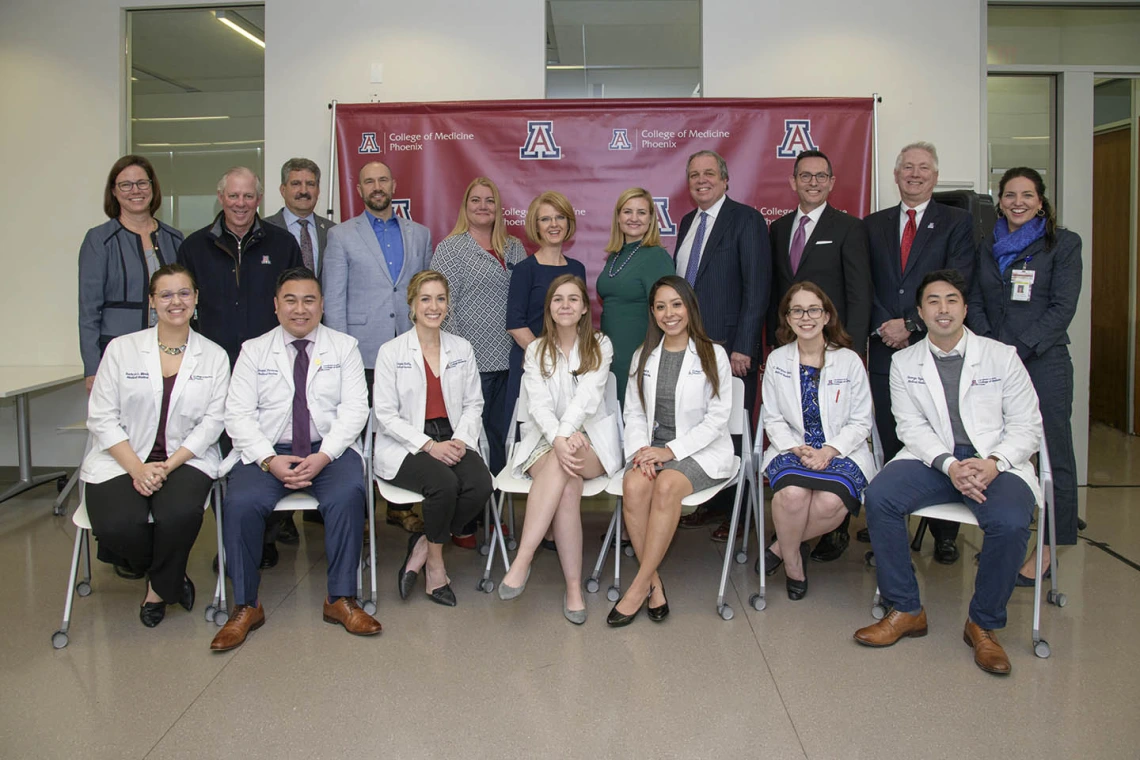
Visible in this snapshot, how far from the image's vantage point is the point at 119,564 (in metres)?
3.29

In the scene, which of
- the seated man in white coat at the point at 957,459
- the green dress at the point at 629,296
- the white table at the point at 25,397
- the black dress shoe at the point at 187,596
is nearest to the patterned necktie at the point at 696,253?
the green dress at the point at 629,296

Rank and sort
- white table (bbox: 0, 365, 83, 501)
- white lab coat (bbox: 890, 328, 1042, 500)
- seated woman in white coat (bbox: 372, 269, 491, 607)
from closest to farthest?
white lab coat (bbox: 890, 328, 1042, 500), seated woman in white coat (bbox: 372, 269, 491, 607), white table (bbox: 0, 365, 83, 501)

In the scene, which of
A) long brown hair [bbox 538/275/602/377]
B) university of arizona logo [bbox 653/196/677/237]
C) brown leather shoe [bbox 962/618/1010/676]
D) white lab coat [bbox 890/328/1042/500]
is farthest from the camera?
university of arizona logo [bbox 653/196/677/237]

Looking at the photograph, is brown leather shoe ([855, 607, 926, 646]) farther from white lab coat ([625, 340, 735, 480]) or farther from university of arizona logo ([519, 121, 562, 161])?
university of arizona logo ([519, 121, 562, 161])

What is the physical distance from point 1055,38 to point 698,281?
3.45m

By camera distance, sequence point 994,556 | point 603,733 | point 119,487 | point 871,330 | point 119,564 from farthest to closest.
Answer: point 871,330 < point 119,564 < point 119,487 < point 994,556 < point 603,733

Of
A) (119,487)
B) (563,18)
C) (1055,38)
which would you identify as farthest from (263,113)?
(1055,38)

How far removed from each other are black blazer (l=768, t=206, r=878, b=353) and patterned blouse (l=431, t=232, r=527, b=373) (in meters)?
1.44

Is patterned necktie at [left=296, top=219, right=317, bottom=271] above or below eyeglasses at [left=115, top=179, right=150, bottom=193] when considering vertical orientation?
below

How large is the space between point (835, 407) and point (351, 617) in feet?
6.86

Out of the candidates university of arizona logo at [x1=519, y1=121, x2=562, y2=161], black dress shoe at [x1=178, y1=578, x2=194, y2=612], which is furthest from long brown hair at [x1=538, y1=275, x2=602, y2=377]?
university of arizona logo at [x1=519, y1=121, x2=562, y2=161]

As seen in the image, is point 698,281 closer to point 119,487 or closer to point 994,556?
point 994,556

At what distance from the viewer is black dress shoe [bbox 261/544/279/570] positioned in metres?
3.78

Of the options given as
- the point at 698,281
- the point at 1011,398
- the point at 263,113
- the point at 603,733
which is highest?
the point at 263,113
